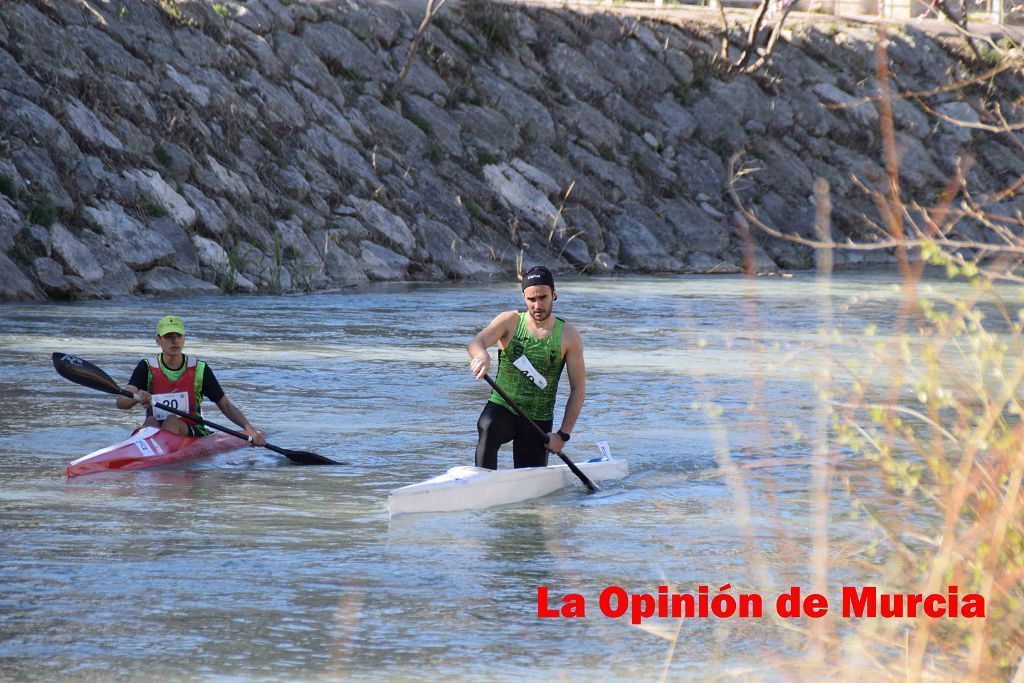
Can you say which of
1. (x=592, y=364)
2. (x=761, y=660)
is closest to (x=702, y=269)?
(x=592, y=364)

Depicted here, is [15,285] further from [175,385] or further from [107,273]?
[175,385]

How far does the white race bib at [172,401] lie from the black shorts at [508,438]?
7.10ft

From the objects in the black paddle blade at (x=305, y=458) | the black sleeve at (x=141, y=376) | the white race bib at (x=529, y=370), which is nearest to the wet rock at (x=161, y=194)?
the black sleeve at (x=141, y=376)

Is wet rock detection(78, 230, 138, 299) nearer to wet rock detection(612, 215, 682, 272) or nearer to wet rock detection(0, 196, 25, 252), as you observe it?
wet rock detection(0, 196, 25, 252)

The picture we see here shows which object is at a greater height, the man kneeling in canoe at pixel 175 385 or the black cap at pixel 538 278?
the black cap at pixel 538 278

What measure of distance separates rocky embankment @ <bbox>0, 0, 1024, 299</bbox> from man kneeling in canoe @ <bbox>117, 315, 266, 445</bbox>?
10.4 meters

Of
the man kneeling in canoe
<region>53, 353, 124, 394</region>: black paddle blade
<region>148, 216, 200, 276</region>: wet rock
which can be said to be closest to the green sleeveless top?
the man kneeling in canoe

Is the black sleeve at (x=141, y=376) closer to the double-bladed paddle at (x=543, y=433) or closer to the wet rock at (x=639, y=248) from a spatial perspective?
the double-bladed paddle at (x=543, y=433)

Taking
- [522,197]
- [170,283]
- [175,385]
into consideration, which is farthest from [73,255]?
[175,385]

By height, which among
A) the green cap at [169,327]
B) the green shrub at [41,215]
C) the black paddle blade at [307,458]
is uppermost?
the green shrub at [41,215]

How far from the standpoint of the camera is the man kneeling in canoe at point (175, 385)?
34.5 feet

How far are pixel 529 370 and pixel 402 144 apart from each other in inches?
748

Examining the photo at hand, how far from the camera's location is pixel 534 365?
32.1 ft

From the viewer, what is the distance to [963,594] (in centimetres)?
452
